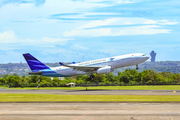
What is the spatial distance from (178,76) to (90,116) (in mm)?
114550

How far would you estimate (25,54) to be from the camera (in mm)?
71625

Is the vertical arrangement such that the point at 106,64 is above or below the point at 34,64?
below

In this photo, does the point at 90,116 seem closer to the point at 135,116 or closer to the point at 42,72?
the point at 135,116

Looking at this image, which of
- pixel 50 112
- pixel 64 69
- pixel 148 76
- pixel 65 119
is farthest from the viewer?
pixel 148 76

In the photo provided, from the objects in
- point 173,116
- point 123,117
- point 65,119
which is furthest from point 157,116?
point 65,119

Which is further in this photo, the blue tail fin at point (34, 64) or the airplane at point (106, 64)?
the blue tail fin at point (34, 64)

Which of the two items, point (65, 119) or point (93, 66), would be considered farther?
point (93, 66)

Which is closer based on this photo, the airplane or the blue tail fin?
the airplane

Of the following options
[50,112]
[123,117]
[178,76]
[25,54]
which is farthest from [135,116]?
[178,76]

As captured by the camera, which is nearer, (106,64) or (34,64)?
(106,64)

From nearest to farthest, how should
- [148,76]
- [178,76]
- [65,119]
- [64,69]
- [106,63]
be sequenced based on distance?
[65,119]
[106,63]
[64,69]
[148,76]
[178,76]

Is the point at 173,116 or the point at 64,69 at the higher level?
the point at 64,69

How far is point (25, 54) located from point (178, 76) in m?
80.9

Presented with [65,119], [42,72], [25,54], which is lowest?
[65,119]
